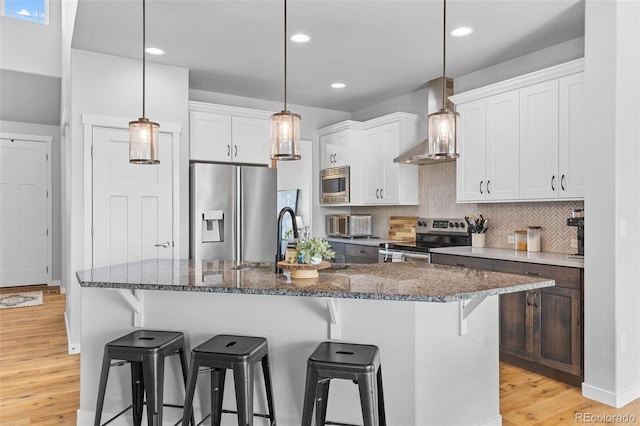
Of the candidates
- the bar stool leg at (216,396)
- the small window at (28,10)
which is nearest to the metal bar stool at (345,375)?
the bar stool leg at (216,396)

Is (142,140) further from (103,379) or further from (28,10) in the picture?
(28,10)

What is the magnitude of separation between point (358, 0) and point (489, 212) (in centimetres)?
247

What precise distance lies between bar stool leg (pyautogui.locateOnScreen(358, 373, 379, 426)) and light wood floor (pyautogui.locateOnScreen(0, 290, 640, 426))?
123cm

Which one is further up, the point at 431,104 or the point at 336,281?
the point at 431,104

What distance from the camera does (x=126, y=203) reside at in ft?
13.7

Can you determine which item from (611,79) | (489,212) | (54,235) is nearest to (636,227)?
(611,79)

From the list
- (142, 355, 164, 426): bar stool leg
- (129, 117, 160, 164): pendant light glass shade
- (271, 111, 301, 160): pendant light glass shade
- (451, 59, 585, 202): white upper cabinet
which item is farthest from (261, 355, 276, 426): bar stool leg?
(451, 59, 585, 202): white upper cabinet

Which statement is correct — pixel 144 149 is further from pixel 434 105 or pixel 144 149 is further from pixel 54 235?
pixel 54 235

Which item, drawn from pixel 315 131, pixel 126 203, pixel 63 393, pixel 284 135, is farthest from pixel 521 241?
pixel 63 393

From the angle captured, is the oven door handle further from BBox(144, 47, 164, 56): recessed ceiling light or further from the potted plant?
BBox(144, 47, 164, 56): recessed ceiling light

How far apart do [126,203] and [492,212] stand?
3.47m

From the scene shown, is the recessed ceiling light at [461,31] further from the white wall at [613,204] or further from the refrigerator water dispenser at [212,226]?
the refrigerator water dispenser at [212,226]

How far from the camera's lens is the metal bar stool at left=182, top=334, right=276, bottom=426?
2.06 metres

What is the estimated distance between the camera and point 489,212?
446 cm
